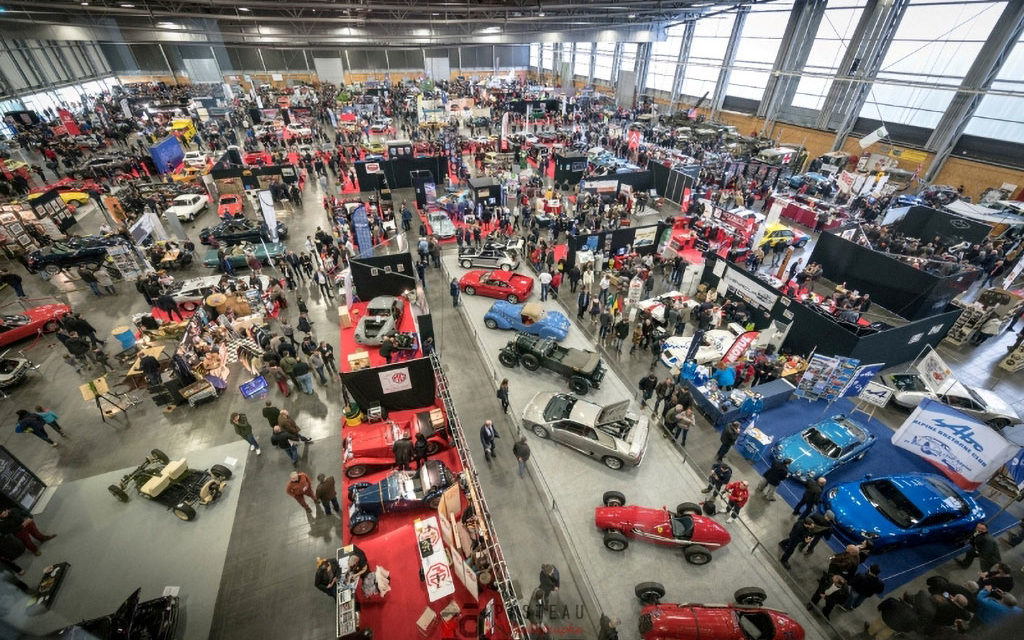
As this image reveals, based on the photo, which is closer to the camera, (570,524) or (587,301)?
(570,524)

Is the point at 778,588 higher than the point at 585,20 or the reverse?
the reverse

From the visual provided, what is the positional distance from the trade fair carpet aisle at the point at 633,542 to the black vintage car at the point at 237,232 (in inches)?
570

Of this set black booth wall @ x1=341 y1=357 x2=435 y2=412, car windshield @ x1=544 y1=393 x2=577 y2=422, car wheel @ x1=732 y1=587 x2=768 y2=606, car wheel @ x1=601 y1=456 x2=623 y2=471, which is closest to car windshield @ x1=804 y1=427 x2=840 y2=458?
car wheel @ x1=732 y1=587 x2=768 y2=606

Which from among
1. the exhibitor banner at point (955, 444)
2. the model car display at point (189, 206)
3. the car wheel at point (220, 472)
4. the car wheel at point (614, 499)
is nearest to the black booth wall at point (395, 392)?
the car wheel at point (220, 472)

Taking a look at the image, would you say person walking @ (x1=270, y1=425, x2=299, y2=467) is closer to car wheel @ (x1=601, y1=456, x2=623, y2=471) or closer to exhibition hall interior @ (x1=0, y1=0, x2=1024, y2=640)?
exhibition hall interior @ (x1=0, y1=0, x2=1024, y2=640)

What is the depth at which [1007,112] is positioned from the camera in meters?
22.4

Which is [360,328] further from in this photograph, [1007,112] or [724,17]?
[724,17]

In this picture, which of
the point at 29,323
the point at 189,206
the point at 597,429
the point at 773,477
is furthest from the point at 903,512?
the point at 189,206

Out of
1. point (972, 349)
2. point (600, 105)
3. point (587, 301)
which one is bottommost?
point (972, 349)

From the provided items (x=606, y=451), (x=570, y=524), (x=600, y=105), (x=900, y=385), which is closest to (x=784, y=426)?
(x=900, y=385)

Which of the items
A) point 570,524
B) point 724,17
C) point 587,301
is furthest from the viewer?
point 724,17

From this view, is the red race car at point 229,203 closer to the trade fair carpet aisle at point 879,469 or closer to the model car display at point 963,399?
the trade fair carpet aisle at point 879,469

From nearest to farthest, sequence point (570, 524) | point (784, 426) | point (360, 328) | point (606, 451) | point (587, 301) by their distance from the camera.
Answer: point (570, 524) < point (606, 451) < point (784, 426) < point (360, 328) < point (587, 301)

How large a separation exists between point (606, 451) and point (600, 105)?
50091 mm
